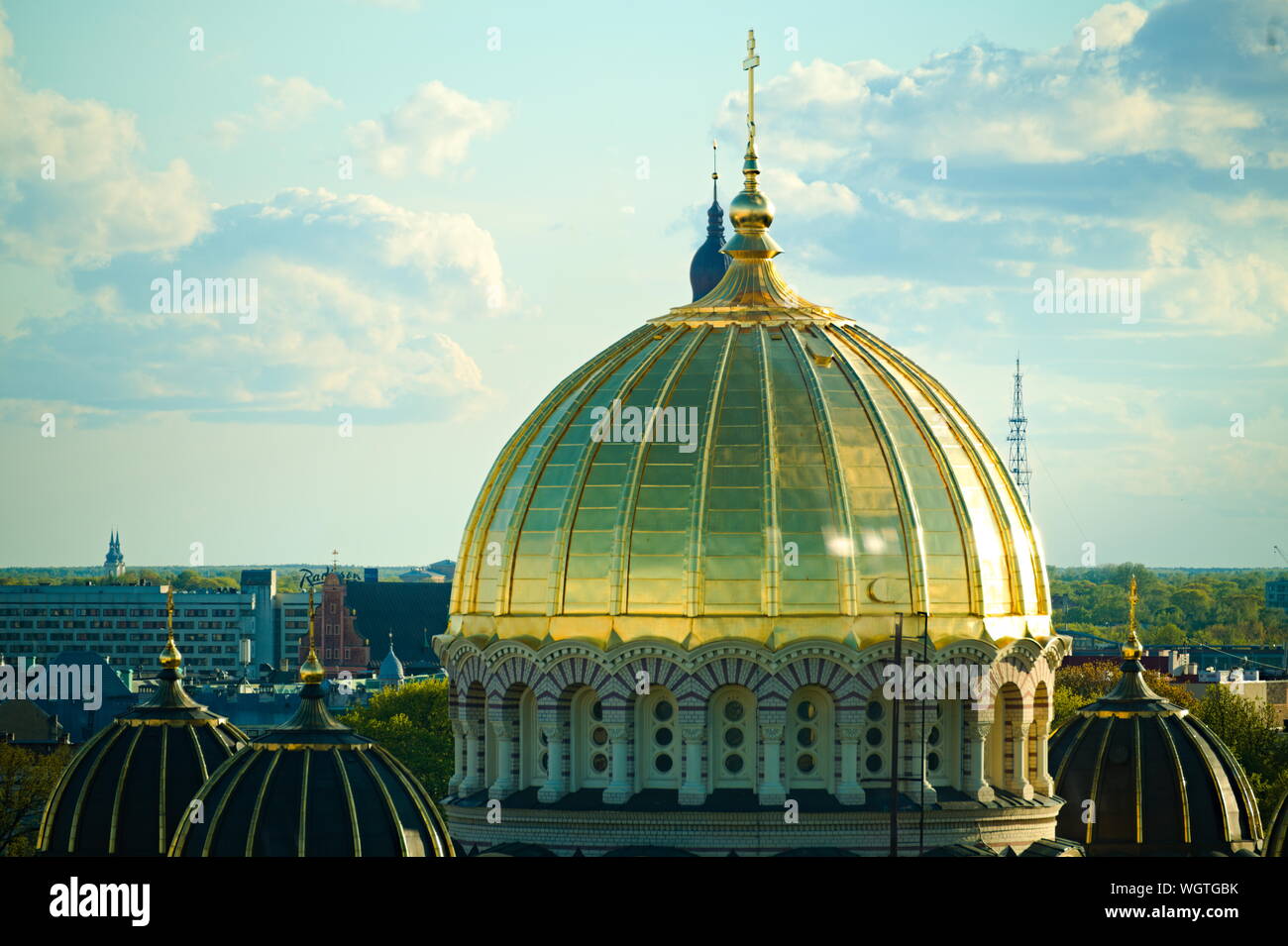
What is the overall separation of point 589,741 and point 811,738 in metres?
4.44

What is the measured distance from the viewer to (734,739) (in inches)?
2424

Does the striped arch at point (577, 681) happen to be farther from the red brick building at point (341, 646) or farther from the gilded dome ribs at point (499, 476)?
the red brick building at point (341, 646)

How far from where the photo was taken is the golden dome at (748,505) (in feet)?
202

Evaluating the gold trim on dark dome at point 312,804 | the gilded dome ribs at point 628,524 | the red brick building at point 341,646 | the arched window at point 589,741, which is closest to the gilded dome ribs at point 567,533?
the gilded dome ribs at point 628,524

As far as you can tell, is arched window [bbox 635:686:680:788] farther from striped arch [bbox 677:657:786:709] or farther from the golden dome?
the golden dome

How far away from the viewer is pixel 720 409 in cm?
6359

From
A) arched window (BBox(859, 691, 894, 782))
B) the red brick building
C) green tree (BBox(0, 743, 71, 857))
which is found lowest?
green tree (BBox(0, 743, 71, 857))

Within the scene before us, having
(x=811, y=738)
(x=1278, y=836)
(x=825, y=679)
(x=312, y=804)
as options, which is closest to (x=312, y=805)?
(x=312, y=804)

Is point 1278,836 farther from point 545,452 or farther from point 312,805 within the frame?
point 312,805

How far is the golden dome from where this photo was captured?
61.7 m

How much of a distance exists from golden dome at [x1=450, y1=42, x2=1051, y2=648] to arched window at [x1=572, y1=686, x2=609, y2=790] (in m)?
1.40

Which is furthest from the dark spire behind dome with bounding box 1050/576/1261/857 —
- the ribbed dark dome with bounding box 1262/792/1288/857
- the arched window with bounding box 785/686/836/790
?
the arched window with bounding box 785/686/836/790

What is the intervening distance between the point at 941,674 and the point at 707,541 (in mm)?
5469
